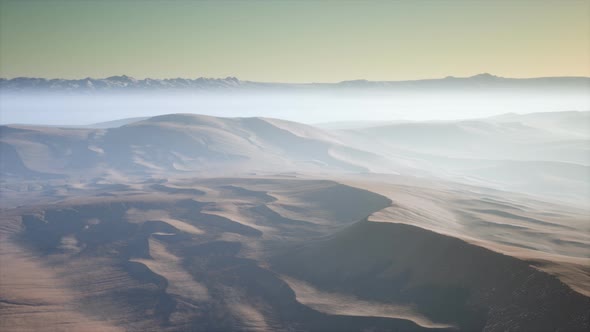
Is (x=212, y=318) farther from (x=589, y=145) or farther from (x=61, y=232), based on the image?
(x=589, y=145)

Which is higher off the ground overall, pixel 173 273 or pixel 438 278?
pixel 438 278

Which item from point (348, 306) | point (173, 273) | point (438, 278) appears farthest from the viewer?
point (173, 273)

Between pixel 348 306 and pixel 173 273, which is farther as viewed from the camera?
pixel 173 273

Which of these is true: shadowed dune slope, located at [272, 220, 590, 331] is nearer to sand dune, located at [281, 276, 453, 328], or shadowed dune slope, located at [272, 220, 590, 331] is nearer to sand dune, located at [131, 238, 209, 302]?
sand dune, located at [281, 276, 453, 328]

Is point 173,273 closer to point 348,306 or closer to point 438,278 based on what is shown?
point 348,306

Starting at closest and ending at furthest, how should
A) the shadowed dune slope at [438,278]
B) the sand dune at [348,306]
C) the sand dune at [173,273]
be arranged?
1. the shadowed dune slope at [438,278]
2. the sand dune at [348,306]
3. the sand dune at [173,273]

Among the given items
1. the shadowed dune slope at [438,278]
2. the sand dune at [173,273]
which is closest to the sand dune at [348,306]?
the shadowed dune slope at [438,278]

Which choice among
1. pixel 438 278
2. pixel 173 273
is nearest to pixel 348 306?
pixel 438 278

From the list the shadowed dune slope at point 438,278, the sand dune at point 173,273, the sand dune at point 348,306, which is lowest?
the sand dune at point 173,273

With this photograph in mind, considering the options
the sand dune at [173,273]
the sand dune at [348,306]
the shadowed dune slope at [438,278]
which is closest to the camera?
the shadowed dune slope at [438,278]

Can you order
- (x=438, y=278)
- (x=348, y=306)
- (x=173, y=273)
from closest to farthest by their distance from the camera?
(x=438, y=278)
(x=348, y=306)
(x=173, y=273)

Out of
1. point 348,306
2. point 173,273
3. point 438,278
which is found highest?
point 438,278

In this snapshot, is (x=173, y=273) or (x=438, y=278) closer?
(x=438, y=278)

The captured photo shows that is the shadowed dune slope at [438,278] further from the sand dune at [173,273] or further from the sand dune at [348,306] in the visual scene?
the sand dune at [173,273]
